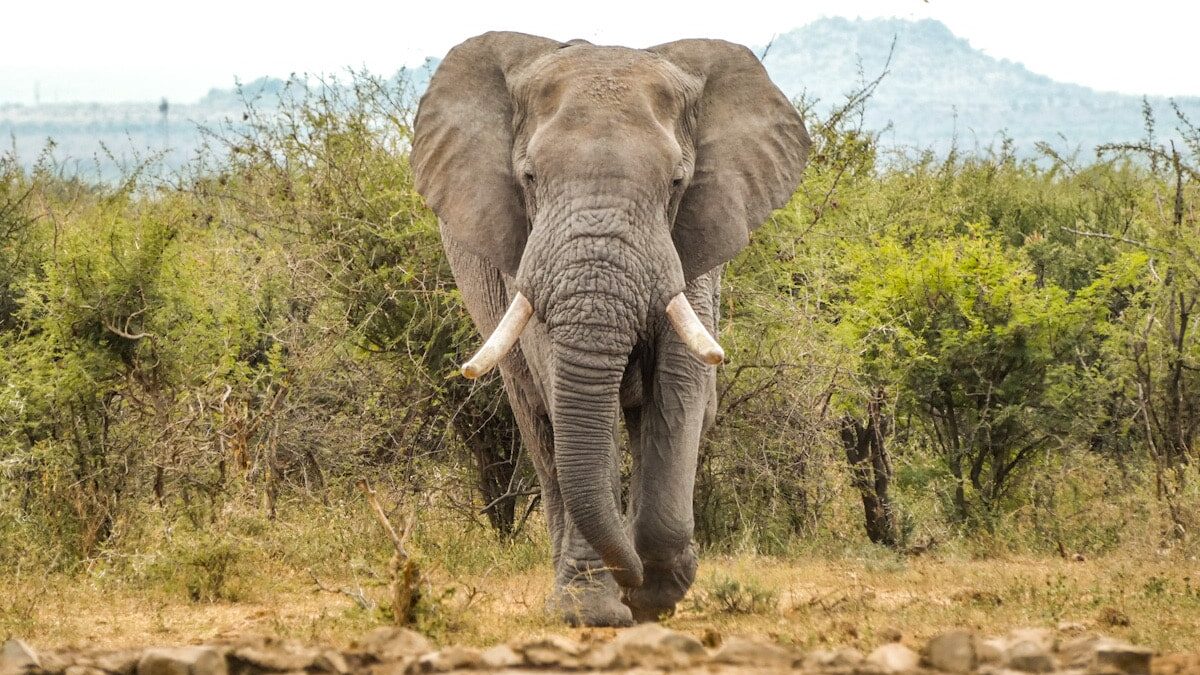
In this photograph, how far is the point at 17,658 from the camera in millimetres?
4664

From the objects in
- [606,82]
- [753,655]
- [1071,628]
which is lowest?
[1071,628]

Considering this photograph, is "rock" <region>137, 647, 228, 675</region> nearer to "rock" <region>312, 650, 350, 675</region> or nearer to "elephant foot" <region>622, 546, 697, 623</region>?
"rock" <region>312, 650, 350, 675</region>

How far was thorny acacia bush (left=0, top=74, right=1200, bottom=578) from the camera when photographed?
10156 mm

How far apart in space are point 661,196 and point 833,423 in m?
4.37

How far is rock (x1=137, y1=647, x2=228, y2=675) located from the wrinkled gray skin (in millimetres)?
2360

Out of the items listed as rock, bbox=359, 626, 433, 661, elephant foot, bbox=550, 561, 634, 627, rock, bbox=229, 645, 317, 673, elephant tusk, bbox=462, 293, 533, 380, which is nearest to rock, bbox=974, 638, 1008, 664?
rock, bbox=359, 626, 433, 661

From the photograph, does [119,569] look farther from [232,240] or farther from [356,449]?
[232,240]

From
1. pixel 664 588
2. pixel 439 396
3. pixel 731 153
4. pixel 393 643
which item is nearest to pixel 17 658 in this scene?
pixel 393 643

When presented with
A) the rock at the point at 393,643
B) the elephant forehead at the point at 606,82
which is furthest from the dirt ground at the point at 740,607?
the elephant forehead at the point at 606,82

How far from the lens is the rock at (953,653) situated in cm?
436

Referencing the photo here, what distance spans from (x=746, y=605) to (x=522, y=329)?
180 cm

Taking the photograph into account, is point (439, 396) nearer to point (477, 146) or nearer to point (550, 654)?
point (477, 146)

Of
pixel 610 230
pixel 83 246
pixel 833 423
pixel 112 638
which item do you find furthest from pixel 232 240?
pixel 610 230

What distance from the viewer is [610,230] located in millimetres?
6531
